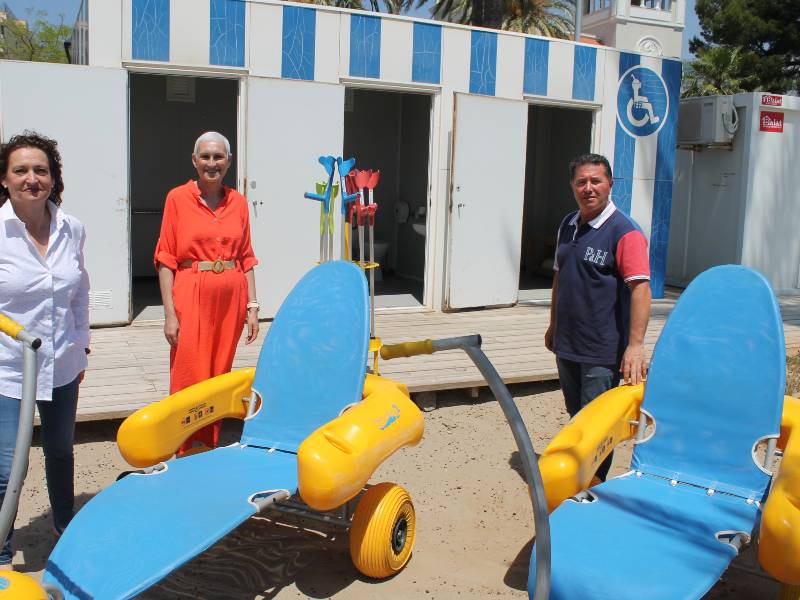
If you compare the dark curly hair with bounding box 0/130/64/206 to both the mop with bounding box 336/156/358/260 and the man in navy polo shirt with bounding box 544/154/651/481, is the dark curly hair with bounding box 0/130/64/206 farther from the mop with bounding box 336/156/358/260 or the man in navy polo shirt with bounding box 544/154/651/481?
the mop with bounding box 336/156/358/260

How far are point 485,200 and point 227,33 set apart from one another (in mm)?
2574

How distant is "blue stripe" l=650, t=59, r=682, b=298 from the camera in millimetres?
8180

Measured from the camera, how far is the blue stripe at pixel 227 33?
241 inches

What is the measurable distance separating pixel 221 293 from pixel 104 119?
3088 mm

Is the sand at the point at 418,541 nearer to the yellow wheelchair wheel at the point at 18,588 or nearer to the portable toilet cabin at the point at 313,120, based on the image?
the yellow wheelchair wheel at the point at 18,588

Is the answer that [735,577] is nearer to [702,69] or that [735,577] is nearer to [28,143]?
[28,143]

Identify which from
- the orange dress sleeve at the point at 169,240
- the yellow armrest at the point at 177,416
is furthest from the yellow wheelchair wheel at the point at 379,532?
the orange dress sleeve at the point at 169,240

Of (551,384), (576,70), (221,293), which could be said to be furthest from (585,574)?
(576,70)

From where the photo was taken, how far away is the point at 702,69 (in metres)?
26.0

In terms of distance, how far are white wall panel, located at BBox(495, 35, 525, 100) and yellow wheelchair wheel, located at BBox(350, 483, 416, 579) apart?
16.6ft

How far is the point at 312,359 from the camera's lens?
328 centimetres

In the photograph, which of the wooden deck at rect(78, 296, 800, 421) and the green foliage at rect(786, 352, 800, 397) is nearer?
the wooden deck at rect(78, 296, 800, 421)

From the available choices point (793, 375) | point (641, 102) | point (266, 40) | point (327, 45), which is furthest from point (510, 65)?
point (793, 375)

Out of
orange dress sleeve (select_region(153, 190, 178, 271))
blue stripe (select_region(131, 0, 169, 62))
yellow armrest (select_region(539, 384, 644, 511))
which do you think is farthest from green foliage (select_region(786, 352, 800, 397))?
blue stripe (select_region(131, 0, 169, 62))
